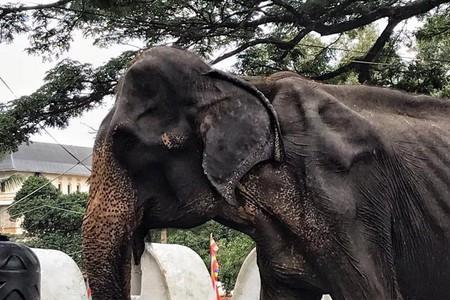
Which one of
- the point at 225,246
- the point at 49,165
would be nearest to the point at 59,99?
the point at 225,246

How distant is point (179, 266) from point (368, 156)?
2.73 metres

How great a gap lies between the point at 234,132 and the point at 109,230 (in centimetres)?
36

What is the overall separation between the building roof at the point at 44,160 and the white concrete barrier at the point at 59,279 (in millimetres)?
27957

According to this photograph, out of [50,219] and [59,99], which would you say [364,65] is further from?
[50,219]

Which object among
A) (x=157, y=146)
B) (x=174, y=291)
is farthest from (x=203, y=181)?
(x=174, y=291)

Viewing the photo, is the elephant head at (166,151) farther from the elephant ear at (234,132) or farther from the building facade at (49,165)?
the building facade at (49,165)

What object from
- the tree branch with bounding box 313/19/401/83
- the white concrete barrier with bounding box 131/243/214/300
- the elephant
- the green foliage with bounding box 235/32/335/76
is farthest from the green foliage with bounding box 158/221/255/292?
the elephant

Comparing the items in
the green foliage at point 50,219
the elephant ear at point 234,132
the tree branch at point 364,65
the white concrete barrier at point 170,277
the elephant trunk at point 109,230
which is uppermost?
the tree branch at point 364,65

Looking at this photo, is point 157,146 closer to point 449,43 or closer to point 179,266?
point 179,266

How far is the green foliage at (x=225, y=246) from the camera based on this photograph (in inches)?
423

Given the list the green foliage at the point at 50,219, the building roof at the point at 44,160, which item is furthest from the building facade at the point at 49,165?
the green foliage at the point at 50,219

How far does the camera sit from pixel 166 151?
5.82ft

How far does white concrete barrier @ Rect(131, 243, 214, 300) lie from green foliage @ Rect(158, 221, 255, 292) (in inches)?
147

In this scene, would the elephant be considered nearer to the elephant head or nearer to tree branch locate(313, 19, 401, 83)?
the elephant head
